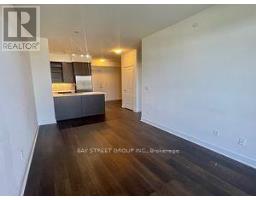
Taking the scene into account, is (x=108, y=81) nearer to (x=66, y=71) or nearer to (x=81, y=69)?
(x=81, y=69)

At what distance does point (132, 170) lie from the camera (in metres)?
2.34

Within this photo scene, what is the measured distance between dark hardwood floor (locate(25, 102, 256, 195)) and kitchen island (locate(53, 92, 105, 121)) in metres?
1.67

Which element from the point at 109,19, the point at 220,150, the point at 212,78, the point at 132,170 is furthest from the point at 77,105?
the point at 220,150

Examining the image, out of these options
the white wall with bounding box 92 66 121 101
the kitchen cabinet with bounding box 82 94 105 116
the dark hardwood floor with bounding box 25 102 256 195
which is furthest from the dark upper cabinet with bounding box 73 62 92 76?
the dark hardwood floor with bounding box 25 102 256 195

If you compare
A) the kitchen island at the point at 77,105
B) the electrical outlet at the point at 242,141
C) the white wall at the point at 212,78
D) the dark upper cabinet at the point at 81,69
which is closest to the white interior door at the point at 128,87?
the kitchen island at the point at 77,105

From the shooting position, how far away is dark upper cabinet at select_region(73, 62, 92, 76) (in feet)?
24.7

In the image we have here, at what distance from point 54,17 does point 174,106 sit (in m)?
3.25

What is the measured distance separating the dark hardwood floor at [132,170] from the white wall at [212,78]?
0.37 m

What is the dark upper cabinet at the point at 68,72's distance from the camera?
728cm

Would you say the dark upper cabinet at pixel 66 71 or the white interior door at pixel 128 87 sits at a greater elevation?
the dark upper cabinet at pixel 66 71

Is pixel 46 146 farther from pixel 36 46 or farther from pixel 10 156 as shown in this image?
pixel 36 46

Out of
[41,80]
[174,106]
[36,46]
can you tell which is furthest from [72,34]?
[174,106]

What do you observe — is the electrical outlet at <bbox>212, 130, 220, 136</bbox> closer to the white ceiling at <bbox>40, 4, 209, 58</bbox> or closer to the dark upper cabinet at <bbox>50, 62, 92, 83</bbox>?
the white ceiling at <bbox>40, 4, 209, 58</bbox>

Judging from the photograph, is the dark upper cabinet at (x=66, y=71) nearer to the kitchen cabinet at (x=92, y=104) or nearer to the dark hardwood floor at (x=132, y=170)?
the kitchen cabinet at (x=92, y=104)
